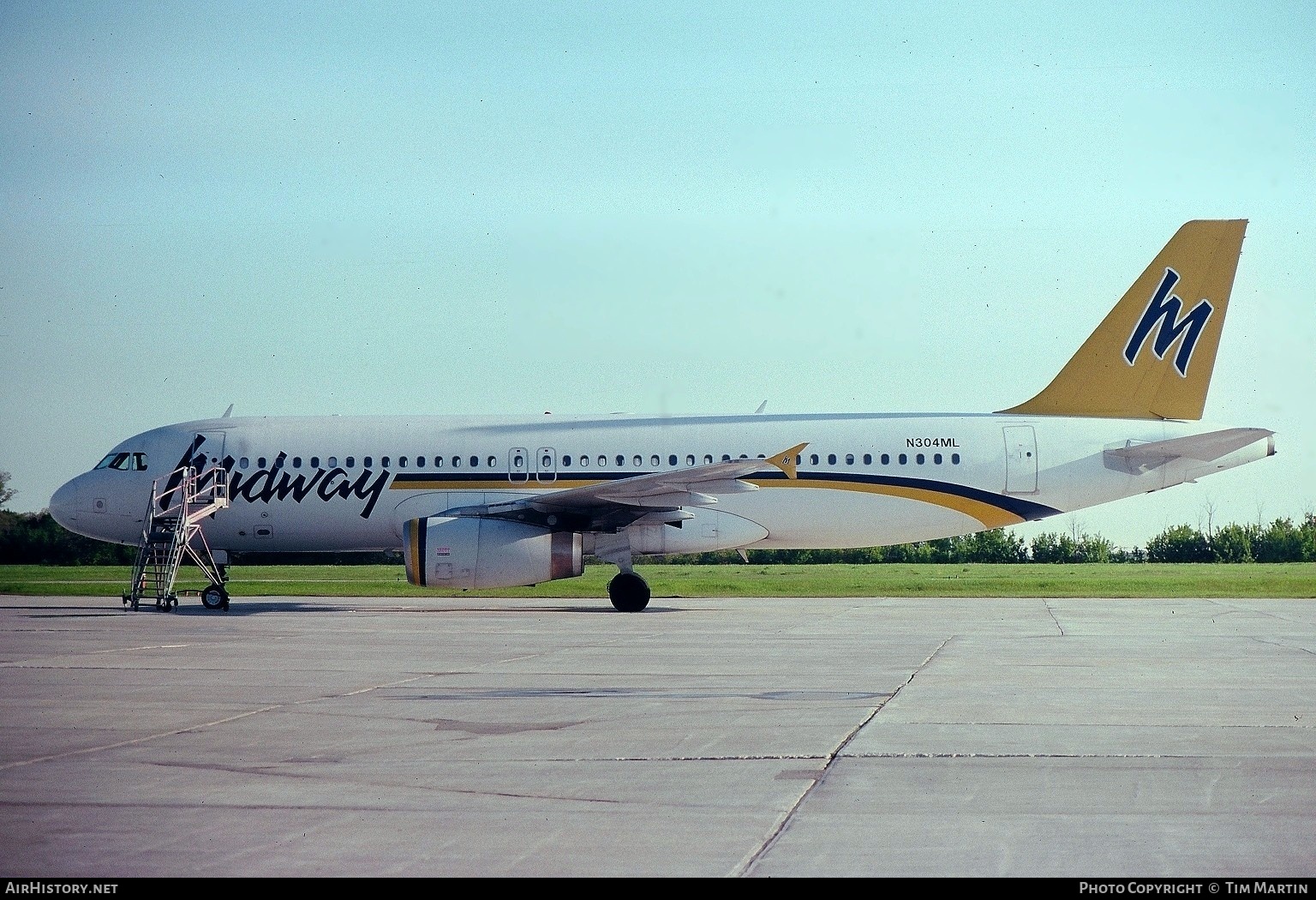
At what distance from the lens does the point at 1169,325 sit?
25.1m

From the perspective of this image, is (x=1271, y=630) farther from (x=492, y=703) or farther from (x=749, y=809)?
(x=749, y=809)

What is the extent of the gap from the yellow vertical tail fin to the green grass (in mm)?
3945

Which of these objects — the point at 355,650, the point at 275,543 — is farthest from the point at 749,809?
the point at 275,543

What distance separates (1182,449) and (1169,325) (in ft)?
8.48

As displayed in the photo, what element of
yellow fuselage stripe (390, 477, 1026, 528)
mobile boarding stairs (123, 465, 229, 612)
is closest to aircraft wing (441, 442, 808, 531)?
yellow fuselage stripe (390, 477, 1026, 528)

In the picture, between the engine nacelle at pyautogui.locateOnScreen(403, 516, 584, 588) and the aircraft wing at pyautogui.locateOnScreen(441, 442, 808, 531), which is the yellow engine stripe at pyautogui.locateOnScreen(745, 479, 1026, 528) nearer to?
the aircraft wing at pyautogui.locateOnScreen(441, 442, 808, 531)

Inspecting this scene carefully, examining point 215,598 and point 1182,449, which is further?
point 1182,449

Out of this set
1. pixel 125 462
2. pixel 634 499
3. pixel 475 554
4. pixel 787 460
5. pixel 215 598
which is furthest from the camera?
pixel 125 462

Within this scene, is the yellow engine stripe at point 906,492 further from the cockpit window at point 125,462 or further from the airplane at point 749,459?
the cockpit window at point 125,462

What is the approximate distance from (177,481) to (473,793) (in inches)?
797

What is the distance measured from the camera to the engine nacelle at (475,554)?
21.5 metres

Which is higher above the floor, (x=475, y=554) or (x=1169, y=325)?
(x=1169, y=325)

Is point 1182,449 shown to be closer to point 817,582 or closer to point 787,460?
point 787,460

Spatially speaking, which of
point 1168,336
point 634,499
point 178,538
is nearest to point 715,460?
point 634,499
